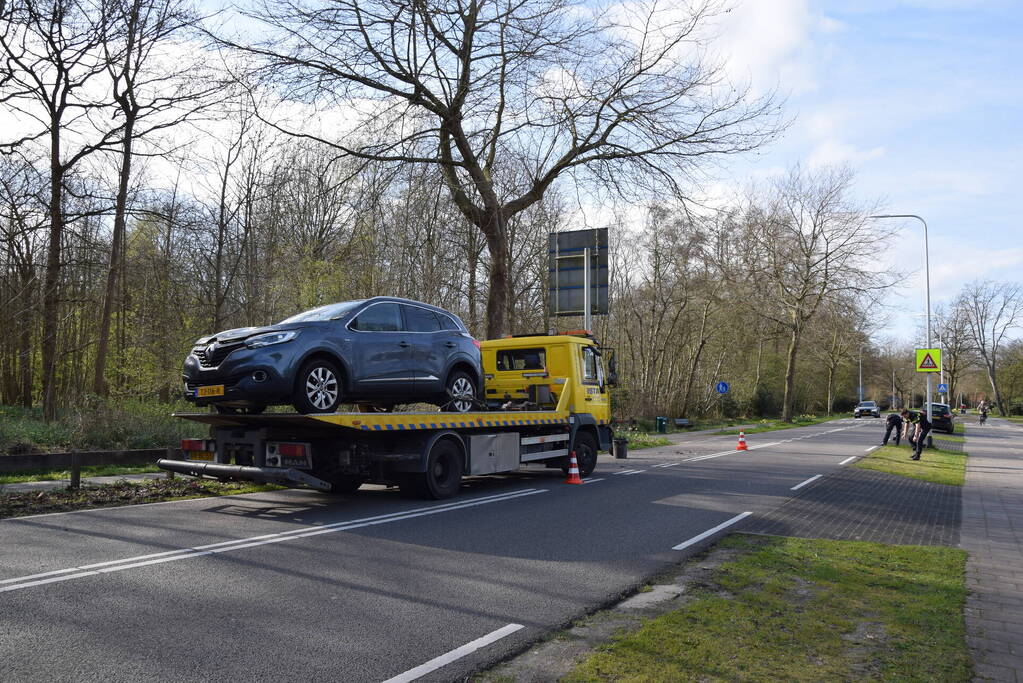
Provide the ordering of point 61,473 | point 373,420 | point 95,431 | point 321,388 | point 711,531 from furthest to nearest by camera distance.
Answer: point 95,431, point 61,473, point 373,420, point 321,388, point 711,531

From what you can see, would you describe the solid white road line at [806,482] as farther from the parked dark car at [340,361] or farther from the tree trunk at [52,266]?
the tree trunk at [52,266]

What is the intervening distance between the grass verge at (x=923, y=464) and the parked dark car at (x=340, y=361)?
10763 millimetres

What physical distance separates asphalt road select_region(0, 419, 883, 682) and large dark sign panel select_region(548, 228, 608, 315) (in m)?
11.8

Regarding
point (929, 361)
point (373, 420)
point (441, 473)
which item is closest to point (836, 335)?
point (929, 361)

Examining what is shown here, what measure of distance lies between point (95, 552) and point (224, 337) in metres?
3.02

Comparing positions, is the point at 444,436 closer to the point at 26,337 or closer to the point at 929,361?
the point at 26,337

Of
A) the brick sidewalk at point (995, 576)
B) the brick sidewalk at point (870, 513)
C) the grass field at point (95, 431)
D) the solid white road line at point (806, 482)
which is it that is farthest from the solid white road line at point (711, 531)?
the grass field at point (95, 431)

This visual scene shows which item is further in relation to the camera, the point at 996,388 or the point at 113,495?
the point at 996,388

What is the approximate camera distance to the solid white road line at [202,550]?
5680 millimetres

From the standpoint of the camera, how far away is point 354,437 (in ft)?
31.0

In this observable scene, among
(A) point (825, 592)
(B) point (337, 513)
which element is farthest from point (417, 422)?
(A) point (825, 592)

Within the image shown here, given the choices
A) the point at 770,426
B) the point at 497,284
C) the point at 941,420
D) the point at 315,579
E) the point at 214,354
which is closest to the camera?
the point at 315,579

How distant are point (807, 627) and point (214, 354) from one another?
6.91 meters

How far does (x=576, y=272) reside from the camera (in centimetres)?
2278
